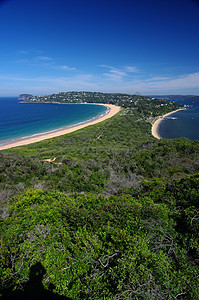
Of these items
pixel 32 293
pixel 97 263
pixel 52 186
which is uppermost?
pixel 97 263

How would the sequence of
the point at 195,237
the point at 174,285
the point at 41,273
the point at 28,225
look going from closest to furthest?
the point at 174,285 < the point at 41,273 < the point at 195,237 < the point at 28,225

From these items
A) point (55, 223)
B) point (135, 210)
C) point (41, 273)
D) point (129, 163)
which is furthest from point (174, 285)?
point (129, 163)

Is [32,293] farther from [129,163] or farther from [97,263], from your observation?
[129,163]

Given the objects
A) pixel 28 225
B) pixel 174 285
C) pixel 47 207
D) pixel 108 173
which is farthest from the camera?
pixel 108 173

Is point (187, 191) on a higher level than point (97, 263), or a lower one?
higher

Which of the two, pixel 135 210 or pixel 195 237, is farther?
pixel 135 210

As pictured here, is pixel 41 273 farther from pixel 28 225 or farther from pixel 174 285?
pixel 174 285

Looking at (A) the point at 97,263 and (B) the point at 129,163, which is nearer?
(A) the point at 97,263

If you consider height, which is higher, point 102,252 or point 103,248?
point 103,248

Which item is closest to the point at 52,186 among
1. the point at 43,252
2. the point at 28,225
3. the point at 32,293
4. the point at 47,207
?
the point at 47,207
